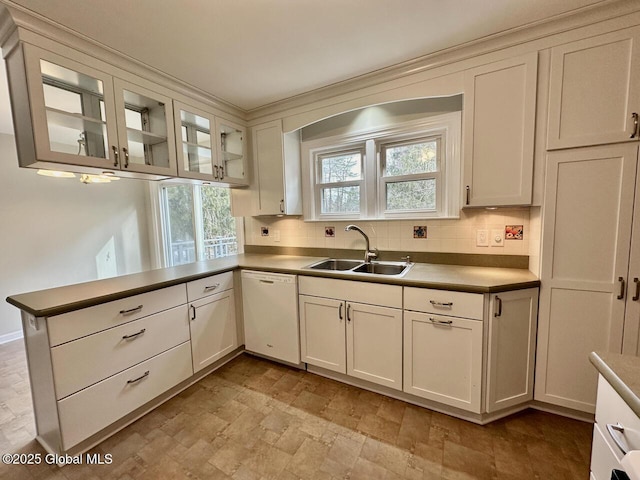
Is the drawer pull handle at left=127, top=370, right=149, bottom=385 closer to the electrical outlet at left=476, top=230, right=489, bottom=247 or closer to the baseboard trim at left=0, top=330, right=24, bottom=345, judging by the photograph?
the electrical outlet at left=476, top=230, right=489, bottom=247

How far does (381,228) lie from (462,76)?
1246 mm

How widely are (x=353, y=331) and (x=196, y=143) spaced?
2080 millimetres

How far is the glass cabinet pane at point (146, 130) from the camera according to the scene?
1.88 meters

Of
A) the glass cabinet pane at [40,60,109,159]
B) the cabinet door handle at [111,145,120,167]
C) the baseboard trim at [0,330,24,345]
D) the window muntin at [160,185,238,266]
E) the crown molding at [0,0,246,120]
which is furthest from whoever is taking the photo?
the window muntin at [160,185,238,266]

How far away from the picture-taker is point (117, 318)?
1.62 meters

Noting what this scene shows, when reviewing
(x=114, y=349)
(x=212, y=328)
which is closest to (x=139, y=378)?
(x=114, y=349)

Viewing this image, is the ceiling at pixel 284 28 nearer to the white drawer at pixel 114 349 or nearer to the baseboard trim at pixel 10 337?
the white drawer at pixel 114 349

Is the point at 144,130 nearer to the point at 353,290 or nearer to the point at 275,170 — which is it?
the point at 275,170

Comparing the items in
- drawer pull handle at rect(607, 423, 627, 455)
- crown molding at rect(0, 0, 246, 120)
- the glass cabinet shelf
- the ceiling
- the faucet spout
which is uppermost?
the ceiling

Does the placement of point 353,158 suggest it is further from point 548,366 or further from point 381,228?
point 548,366

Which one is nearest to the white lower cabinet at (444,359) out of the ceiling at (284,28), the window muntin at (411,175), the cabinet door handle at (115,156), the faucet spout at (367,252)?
the faucet spout at (367,252)

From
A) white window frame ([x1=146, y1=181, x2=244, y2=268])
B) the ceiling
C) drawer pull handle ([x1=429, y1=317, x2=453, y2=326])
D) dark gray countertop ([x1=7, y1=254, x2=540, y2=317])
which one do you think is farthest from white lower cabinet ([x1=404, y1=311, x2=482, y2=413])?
white window frame ([x1=146, y1=181, x2=244, y2=268])

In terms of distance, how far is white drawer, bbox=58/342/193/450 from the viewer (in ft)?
4.71

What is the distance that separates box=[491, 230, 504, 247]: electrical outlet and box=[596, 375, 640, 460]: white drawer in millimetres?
1312
